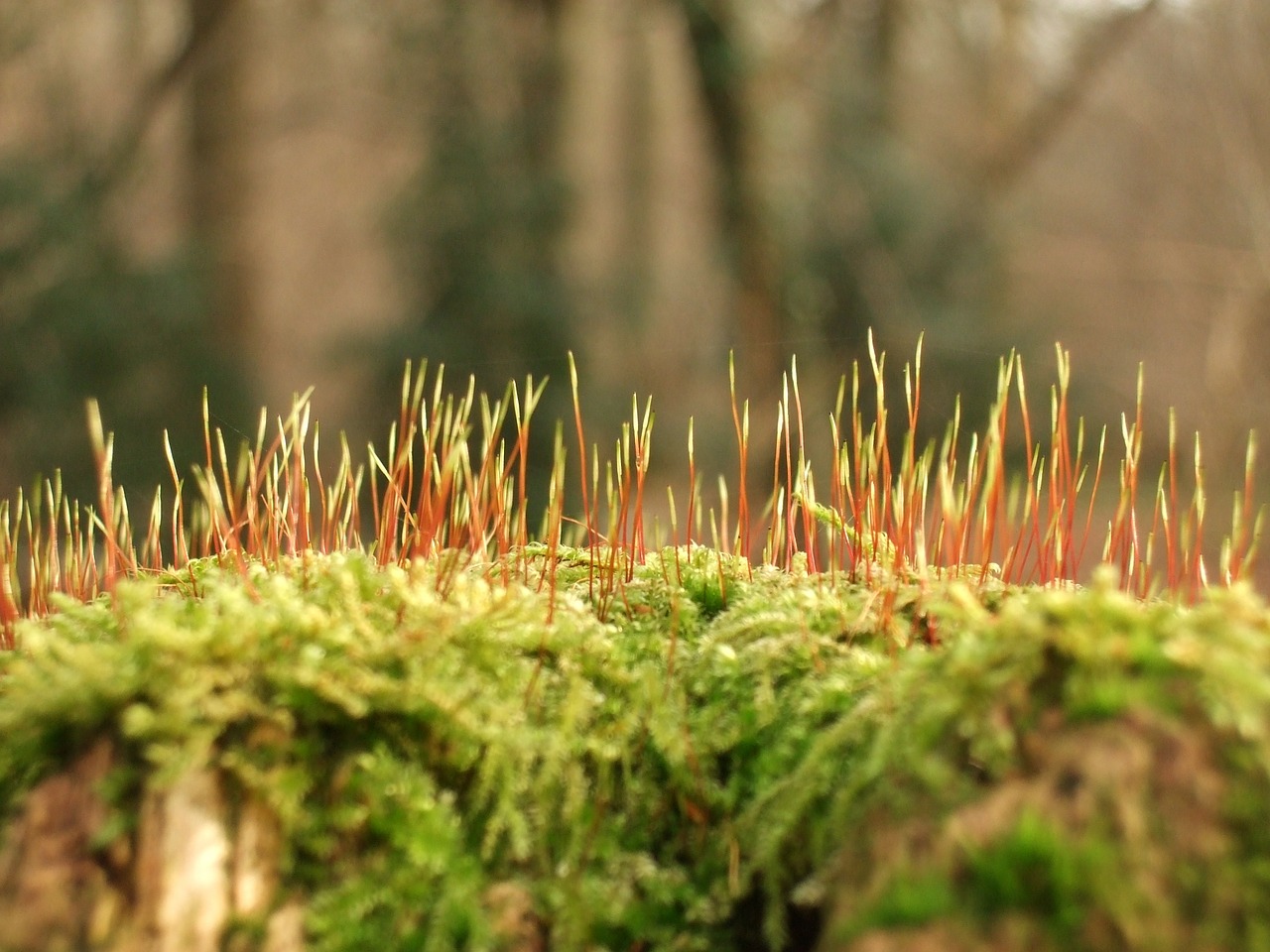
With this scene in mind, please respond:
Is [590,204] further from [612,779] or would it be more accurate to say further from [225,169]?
[612,779]

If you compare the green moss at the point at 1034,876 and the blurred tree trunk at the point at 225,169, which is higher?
the blurred tree trunk at the point at 225,169

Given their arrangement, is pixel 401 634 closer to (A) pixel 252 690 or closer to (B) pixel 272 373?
(A) pixel 252 690

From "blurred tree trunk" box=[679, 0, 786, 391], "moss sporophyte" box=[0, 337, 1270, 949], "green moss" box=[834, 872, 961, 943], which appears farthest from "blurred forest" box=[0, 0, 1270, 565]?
"green moss" box=[834, 872, 961, 943]

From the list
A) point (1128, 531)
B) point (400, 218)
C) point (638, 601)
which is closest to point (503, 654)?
point (638, 601)

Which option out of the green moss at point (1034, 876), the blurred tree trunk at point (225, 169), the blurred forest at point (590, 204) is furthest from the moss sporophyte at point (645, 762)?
the blurred tree trunk at point (225, 169)

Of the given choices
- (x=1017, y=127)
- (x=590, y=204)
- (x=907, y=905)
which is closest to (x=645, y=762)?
(x=907, y=905)

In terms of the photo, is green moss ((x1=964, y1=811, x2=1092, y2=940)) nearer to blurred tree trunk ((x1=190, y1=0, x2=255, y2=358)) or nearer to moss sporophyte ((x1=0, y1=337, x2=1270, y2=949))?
moss sporophyte ((x1=0, y1=337, x2=1270, y2=949))

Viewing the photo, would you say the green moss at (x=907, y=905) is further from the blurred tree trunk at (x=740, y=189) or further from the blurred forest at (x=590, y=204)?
the blurred tree trunk at (x=740, y=189)

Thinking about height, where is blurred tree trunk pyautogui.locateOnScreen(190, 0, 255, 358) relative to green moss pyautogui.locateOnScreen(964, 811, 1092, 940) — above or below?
above
